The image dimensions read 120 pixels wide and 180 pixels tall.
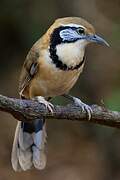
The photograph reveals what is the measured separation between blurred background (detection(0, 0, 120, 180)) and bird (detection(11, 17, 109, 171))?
2190 millimetres

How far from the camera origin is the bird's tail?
5.87 meters

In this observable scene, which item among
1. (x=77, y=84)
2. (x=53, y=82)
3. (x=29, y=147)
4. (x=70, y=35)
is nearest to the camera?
(x=70, y=35)

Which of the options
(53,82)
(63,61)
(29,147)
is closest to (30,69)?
(53,82)

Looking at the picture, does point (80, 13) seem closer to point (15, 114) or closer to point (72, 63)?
point (72, 63)

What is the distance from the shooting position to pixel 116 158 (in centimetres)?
855

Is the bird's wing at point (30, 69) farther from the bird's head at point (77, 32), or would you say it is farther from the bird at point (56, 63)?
the bird's head at point (77, 32)

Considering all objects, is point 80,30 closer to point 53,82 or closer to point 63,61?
point 63,61

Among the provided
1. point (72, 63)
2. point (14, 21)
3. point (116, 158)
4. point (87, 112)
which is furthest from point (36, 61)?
point (116, 158)

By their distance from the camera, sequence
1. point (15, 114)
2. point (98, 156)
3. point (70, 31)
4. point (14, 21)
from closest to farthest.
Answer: point (15, 114), point (70, 31), point (14, 21), point (98, 156)

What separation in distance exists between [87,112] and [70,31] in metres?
0.71

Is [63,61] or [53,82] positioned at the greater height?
[63,61]

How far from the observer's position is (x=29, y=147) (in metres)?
6.02

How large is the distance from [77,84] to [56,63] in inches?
123

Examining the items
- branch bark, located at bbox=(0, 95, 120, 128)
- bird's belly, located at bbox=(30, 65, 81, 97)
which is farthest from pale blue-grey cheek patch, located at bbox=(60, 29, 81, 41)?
branch bark, located at bbox=(0, 95, 120, 128)
